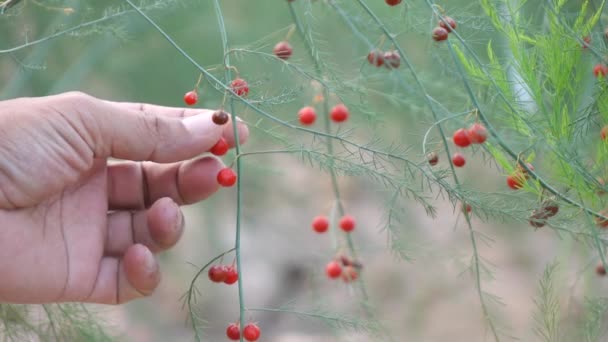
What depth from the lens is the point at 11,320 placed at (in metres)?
0.82

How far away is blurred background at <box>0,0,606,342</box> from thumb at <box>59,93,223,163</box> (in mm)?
79

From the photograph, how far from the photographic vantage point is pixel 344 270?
0.93 metres

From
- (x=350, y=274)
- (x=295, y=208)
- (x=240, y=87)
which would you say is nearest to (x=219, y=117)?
(x=240, y=87)

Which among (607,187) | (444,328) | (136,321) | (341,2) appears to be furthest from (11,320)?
(444,328)

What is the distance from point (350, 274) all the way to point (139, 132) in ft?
1.09

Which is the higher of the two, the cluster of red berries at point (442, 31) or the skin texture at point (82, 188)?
the cluster of red berries at point (442, 31)

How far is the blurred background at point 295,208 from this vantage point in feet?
3.18

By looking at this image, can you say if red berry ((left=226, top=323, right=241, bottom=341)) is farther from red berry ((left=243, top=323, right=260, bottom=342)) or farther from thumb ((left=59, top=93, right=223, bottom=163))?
thumb ((left=59, top=93, right=223, bottom=163))

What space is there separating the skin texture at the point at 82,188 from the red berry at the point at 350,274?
219 millimetres

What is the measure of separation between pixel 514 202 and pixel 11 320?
57 cm

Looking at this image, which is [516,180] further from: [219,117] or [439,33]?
[219,117]

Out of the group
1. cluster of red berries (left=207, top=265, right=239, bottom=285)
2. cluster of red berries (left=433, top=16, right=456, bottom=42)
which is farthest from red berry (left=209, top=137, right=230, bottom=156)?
cluster of red berries (left=433, top=16, right=456, bottom=42)

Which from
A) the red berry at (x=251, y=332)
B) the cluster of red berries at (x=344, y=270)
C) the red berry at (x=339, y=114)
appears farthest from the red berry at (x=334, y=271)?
the red berry at (x=251, y=332)

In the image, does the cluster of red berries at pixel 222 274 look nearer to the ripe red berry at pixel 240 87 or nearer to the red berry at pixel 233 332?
the red berry at pixel 233 332
